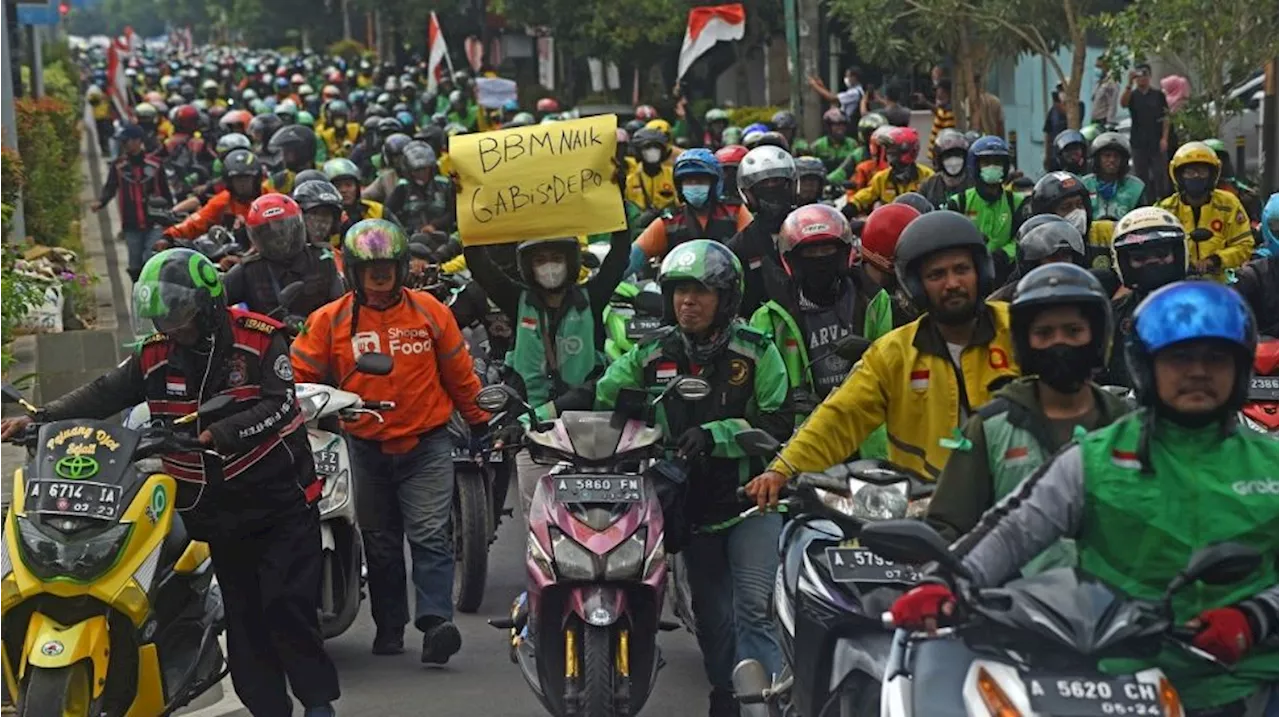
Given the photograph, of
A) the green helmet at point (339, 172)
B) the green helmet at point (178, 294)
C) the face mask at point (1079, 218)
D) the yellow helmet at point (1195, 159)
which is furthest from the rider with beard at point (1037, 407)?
the green helmet at point (339, 172)

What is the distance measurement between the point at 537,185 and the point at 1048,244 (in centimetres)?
218

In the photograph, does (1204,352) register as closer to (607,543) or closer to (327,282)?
(607,543)

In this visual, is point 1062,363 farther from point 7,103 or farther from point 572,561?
point 7,103

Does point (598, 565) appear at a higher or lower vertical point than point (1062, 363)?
lower

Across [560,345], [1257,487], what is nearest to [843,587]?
[1257,487]

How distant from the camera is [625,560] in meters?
7.12

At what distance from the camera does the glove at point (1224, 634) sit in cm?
453

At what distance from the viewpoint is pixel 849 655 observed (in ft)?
19.6

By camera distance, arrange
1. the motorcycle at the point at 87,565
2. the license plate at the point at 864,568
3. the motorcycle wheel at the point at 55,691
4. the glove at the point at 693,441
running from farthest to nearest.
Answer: the glove at the point at 693,441 → the motorcycle at the point at 87,565 → the motorcycle wheel at the point at 55,691 → the license plate at the point at 864,568

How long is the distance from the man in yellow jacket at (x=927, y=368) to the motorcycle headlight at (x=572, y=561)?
102 centimetres

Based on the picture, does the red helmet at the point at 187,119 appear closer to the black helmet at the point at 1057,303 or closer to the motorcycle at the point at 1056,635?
the black helmet at the point at 1057,303

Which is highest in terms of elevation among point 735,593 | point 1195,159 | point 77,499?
point 1195,159

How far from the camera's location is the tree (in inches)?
713

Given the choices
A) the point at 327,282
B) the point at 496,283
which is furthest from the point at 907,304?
the point at 327,282
